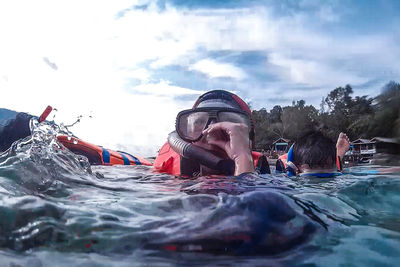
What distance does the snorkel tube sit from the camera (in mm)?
3189

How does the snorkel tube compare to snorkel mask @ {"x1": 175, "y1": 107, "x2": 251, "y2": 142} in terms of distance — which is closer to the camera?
the snorkel tube

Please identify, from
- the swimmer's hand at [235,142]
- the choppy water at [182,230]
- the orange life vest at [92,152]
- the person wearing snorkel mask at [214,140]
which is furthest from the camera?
the orange life vest at [92,152]

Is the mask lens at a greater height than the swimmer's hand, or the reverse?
the mask lens

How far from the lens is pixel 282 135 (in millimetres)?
55312

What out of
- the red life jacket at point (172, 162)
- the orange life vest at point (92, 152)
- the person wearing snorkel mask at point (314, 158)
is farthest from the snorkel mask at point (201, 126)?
the orange life vest at point (92, 152)

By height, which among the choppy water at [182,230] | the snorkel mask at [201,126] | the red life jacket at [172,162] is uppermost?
the snorkel mask at [201,126]

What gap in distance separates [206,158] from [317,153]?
157 centimetres

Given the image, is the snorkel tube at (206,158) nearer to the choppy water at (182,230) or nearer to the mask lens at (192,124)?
the mask lens at (192,124)

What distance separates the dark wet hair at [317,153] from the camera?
396cm

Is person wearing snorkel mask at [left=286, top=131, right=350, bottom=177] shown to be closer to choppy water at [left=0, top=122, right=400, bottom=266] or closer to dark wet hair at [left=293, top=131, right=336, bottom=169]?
dark wet hair at [left=293, top=131, right=336, bottom=169]

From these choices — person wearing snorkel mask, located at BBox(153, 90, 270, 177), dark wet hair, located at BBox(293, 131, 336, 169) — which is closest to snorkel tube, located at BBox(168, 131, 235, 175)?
person wearing snorkel mask, located at BBox(153, 90, 270, 177)

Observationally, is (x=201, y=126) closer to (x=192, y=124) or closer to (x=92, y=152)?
(x=192, y=124)

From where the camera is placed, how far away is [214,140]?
3.48 metres

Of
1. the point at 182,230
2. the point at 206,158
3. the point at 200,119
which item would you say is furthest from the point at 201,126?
the point at 182,230
